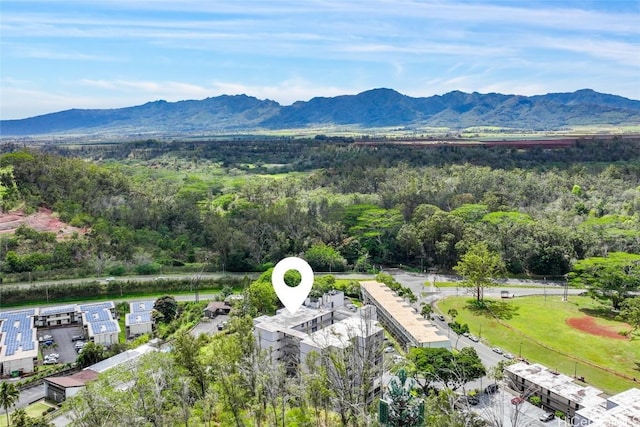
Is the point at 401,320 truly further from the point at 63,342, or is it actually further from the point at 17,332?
the point at 17,332

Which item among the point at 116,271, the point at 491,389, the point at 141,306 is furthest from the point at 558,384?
the point at 116,271

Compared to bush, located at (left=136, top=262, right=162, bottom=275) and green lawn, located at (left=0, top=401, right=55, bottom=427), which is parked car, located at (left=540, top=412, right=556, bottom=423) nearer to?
green lawn, located at (left=0, top=401, right=55, bottom=427)

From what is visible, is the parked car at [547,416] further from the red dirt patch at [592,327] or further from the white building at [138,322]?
the white building at [138,322]

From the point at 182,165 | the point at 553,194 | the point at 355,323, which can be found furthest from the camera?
Result: the point at 182,165

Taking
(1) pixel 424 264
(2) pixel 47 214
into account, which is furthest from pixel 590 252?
(2) pixel 47 214

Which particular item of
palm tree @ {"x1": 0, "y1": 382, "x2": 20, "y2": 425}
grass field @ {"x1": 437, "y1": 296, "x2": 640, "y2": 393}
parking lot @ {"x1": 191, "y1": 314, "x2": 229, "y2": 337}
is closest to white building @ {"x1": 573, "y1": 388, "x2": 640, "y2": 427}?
grass field @ {"x1": 437, "y1": 296, "x2": 640, "y2": 393}

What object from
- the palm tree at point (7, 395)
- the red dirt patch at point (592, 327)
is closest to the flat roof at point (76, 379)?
the palm tree at point (7, 395)

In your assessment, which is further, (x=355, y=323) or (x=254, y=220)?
(x=254, y=220)

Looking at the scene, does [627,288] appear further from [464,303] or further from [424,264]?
[424,264]
